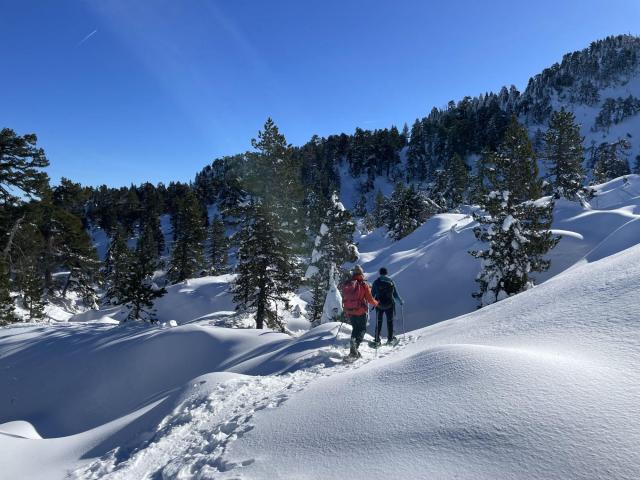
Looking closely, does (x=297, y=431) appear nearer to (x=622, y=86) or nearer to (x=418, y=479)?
(x=418, y=479)

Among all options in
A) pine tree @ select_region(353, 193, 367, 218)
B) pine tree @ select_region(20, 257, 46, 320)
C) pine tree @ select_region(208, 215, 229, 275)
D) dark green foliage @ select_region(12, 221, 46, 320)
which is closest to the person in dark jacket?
dark green foliage @ select_region(12, 221, 46, 320)

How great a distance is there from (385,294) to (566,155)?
37.9m

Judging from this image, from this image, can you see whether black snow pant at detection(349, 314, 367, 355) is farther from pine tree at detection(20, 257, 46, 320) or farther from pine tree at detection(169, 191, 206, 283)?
pine tree at detection(169, 191, 206, 283)

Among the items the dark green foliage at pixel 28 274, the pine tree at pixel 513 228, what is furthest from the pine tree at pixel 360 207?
the pine tree at pixel 513 228

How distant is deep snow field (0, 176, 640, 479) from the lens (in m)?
3.42

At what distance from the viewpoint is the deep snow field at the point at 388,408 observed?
3.42 meters

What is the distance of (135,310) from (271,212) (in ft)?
50.2

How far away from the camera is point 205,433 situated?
6277 mm

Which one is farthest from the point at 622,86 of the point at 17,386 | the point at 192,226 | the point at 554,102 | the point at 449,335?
the point at 17,386

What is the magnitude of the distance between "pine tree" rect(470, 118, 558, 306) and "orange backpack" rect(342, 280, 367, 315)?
14046 millimetres

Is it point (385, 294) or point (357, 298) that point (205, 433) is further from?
point (385, 294)

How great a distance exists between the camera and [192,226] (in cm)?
4541

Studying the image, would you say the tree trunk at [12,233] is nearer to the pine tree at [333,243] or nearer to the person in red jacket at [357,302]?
the pine tree at [333,243]

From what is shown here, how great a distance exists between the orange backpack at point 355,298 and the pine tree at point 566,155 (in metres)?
36.2
